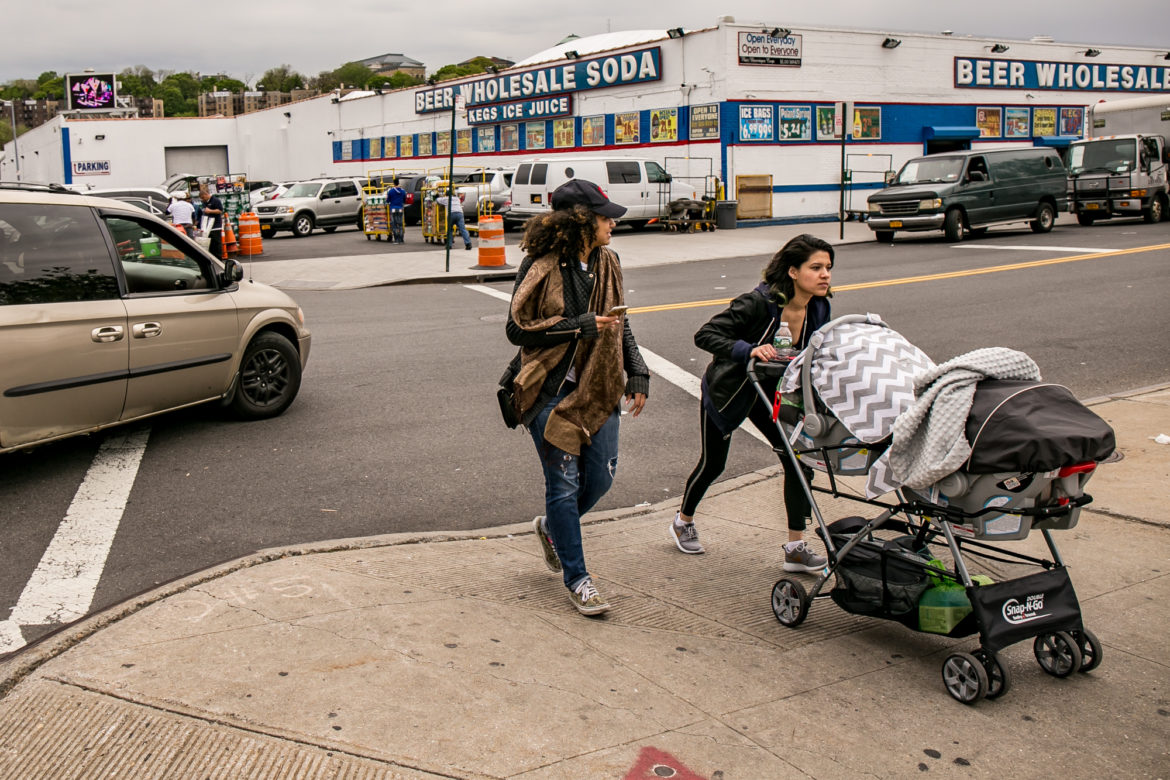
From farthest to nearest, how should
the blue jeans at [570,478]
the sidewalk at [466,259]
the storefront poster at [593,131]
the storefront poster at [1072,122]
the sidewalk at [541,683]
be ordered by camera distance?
the storefront poster at [1072,122] < the storefront poster at [593,131] < the sidewalk at [466,259] < the blue jeans at [570,478] < the sidewalk at [541,683]

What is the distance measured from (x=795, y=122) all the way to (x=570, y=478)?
1183 inches

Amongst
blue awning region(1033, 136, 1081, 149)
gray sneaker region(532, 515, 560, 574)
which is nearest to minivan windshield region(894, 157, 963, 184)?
blue awning region(1033, 136, 1081, 149)

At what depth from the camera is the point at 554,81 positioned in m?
38.0

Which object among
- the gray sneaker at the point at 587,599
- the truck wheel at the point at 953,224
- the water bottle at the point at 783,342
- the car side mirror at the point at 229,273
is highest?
the truck wheel at the point at 953,224

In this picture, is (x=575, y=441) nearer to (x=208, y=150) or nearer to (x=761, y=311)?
(x=761, y=311)

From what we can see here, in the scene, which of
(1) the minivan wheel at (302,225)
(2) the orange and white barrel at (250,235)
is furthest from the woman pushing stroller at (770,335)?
(1) the minivan wheel at (302,225)

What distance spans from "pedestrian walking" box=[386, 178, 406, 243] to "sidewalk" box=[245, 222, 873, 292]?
1.08 m

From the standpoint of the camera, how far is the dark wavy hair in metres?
4.90

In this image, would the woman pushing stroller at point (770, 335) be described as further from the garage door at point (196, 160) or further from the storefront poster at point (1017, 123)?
the garage door at point (196, 160)

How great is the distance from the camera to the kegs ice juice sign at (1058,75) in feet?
121

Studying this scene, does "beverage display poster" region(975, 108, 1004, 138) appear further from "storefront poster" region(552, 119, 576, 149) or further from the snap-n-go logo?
the snap-n-go logo

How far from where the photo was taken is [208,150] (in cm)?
7075

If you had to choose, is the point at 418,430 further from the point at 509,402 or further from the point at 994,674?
the point at 994,674

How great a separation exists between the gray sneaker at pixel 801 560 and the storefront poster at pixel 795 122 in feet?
94.7
